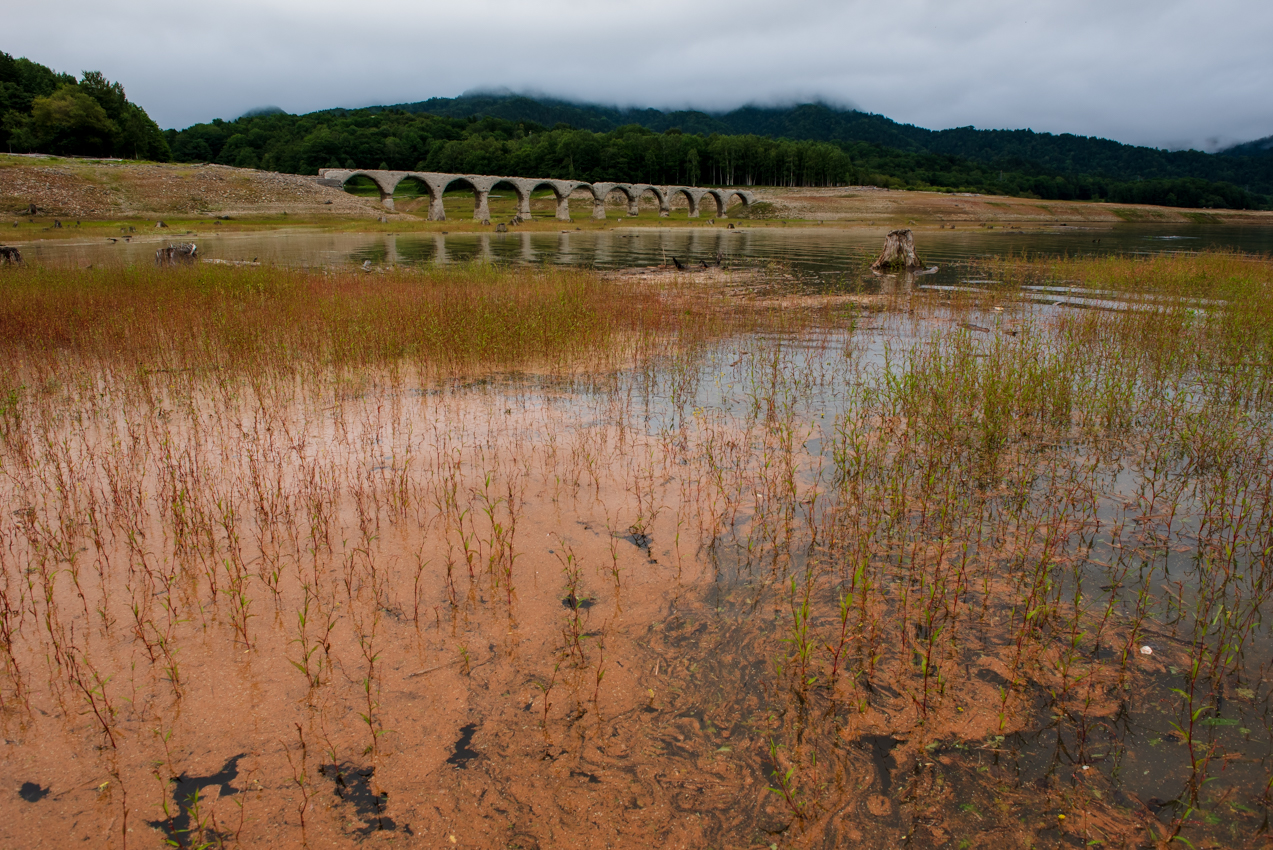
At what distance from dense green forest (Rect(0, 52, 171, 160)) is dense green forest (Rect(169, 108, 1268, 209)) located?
2002cm

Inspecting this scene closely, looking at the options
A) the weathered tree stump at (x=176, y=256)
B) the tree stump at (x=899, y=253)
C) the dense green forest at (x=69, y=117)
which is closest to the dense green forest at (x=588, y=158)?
the dense green forest at (x=69, y=117)

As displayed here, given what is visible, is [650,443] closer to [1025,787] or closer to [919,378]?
[919,378]

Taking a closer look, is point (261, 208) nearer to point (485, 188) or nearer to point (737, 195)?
point (485, 188)

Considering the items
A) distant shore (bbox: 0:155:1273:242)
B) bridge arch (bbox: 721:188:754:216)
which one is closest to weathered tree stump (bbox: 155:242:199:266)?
distant shore (bbox: 0:155:1273:242)

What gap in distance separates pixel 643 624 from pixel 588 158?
392ft

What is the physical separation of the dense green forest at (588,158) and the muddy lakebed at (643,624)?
4350 inches

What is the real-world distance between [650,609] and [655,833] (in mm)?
1464

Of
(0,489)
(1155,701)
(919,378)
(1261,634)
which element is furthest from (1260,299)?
(0,489)

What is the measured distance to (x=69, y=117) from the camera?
7919 cm

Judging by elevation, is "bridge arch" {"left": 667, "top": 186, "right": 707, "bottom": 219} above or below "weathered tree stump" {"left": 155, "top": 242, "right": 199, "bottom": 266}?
above

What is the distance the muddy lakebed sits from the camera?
269 cm

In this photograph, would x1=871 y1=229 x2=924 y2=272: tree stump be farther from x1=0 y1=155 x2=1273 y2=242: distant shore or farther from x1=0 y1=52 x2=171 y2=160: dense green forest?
x1=0 y1=52 x2=171 y2=160: dense green forest

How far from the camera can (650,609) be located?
3.98 metres

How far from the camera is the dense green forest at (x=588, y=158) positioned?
111 m
